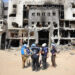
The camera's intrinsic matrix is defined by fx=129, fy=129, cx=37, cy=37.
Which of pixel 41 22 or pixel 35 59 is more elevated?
pixel 41 22

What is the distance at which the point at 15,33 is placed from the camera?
42625 mm

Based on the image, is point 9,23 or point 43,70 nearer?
point 43,70

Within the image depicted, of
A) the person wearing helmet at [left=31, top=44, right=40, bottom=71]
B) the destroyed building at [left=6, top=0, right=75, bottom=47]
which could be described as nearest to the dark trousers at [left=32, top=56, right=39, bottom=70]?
the person wearing helmet at [left=31, top=44, right=40, bottom=71]

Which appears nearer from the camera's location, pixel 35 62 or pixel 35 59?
pixel 35 59

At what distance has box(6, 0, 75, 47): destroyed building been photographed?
132 feet

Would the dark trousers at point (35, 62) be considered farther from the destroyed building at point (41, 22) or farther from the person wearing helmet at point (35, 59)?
the destroyed building at point (41, 22)

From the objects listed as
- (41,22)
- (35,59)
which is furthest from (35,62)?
(41,22)

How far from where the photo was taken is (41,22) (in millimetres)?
43062

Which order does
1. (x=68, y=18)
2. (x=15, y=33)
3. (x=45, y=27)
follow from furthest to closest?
(x=68, y=18) < (x=15, y=33) < (x=45, y=27)

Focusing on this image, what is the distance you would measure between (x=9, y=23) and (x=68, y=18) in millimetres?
21141

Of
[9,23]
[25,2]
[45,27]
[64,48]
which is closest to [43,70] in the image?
[64,48]

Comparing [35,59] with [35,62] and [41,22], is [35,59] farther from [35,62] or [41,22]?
[41,22]

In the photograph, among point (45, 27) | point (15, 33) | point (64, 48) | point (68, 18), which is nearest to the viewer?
point (64, 48)

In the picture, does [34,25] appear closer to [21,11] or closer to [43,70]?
[21,11]
